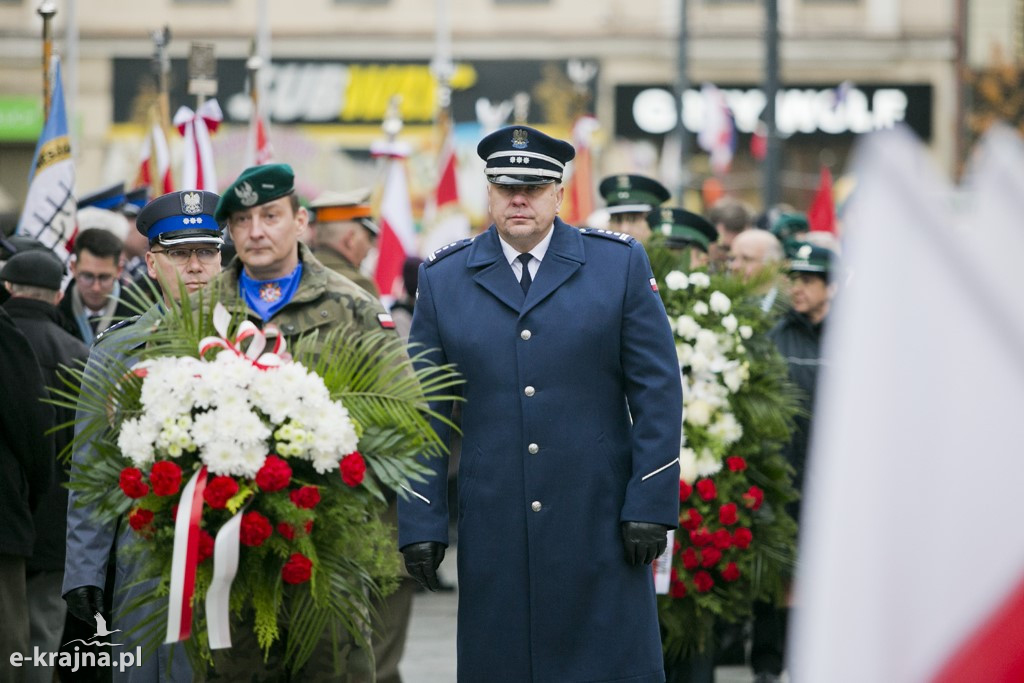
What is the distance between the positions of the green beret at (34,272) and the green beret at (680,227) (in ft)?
10.2

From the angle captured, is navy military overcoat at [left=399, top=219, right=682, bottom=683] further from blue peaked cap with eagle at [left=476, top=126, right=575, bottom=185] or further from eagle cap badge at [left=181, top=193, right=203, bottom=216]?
eagle cap badge at [left=181, top=193, right=203, bottom=216]

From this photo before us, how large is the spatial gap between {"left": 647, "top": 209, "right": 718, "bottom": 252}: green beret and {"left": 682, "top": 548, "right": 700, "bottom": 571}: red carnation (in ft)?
6.70

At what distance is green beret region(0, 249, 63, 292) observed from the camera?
7.02 meters

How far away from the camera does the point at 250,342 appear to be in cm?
477

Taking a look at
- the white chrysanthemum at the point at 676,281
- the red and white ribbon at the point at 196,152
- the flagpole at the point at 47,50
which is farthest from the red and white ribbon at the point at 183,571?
the red and white ribbon at the point at 196,152

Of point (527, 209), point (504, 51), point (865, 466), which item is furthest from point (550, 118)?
point (865, 466)

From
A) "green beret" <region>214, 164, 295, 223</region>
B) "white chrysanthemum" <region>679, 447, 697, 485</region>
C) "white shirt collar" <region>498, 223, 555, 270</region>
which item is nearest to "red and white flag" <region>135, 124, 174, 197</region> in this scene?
"white chrysanthemum" <region>679, 447, 697, 485</region>

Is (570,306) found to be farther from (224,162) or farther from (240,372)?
(224,162)

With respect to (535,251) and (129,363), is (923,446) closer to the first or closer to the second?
(129,363)

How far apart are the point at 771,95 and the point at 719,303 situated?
7.88 meters

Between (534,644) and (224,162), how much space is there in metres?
26.5

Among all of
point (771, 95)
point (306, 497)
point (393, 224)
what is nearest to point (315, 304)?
point (306, 497)

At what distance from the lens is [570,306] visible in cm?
514

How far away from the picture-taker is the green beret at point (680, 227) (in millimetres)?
8547
